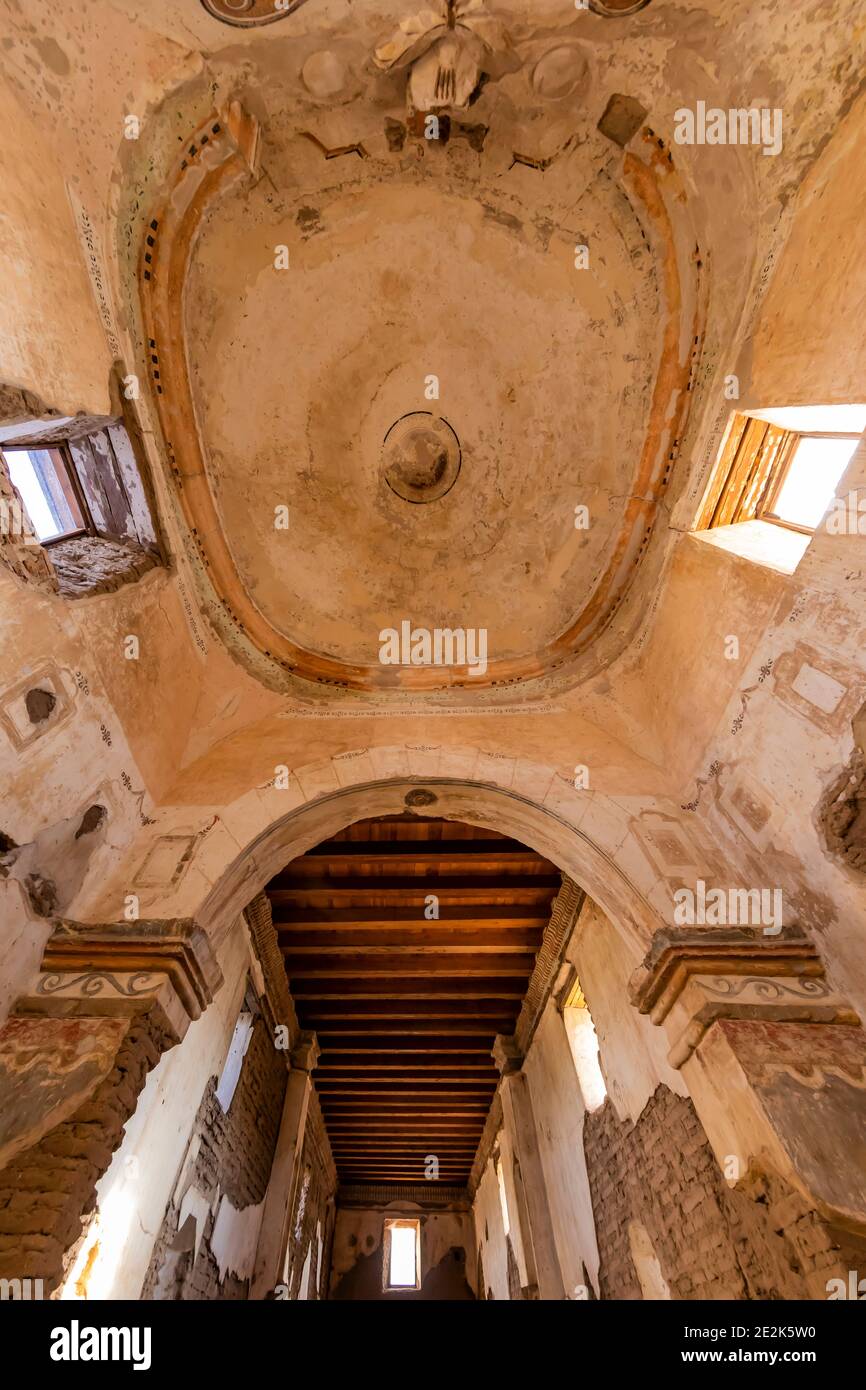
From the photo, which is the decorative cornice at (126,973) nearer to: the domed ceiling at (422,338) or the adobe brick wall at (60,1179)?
the adobe brick wall at (60,1179)

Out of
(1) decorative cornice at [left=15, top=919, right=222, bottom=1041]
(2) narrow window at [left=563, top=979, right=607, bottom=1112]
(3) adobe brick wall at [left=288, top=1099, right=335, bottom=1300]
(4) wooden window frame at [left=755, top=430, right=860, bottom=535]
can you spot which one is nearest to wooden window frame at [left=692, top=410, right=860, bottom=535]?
(4) wooden window frame at [left=755, top=430, right=860, bottom=535]

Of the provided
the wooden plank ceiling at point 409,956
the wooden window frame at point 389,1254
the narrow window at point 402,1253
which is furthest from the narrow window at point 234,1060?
the narrow window at point 402,1253

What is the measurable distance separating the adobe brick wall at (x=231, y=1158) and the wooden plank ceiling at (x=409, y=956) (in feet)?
3.80

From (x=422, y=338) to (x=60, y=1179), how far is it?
6.38 meters

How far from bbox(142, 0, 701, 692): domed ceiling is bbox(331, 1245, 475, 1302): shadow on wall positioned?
45.3 feet

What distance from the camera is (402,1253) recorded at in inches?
528

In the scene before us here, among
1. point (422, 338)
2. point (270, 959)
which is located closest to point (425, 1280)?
point (270, 959)

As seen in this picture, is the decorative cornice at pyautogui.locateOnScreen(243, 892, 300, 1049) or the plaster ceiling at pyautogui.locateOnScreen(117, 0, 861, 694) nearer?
the plaster ceiling at pyautogui.locateOnScreen(117, 0, 861, 694)

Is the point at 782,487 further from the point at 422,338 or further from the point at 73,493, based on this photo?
the point at 73,493

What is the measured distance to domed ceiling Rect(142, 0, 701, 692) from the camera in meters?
4.02

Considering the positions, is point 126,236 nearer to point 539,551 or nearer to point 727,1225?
point 539,551

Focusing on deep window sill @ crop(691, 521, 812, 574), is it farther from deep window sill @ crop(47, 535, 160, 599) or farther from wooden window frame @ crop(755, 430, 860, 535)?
deep window sill @ crop(47, 535, 160, 599)
